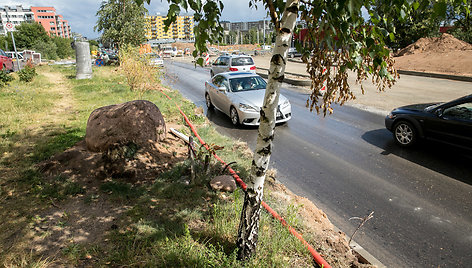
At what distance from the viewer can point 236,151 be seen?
6.66 m

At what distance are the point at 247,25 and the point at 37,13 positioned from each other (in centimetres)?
11359

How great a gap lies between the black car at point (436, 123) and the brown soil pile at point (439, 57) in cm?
1773

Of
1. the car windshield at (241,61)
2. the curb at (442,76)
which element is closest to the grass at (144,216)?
the car windshield at (241,61)

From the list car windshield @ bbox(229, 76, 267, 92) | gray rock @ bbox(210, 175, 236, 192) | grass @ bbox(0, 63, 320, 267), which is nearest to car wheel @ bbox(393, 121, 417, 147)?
grass @ bbox(0, 63, 320, 267)

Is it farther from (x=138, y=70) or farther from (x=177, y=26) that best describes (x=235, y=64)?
(x=177, y=26)

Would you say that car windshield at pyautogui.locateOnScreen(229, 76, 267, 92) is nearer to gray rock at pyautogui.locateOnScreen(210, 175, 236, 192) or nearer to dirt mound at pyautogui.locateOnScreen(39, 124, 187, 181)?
dirt mound at pyautogui.locateOnScreen(39, 124, 187, 181)

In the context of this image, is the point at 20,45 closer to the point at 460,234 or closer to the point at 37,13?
the point at 460,234

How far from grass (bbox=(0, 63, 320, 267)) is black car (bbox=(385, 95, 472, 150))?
407 cm

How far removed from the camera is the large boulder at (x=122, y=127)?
5.70 metres

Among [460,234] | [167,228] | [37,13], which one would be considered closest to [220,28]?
[167,228]

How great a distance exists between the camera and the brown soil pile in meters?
22.6

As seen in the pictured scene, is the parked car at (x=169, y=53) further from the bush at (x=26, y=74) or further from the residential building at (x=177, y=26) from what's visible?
the bush at (x=26, y=74)

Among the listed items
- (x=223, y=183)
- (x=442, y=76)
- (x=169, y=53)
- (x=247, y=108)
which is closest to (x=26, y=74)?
(x=247, y=108)

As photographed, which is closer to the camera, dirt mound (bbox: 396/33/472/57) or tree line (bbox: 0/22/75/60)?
dirt mound (bbox: 396/33/472/57)
